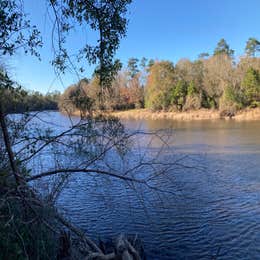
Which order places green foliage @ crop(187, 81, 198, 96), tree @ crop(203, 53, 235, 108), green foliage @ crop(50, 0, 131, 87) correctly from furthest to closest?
green foliage @ crop(187, 81, 198, 96), tree @ crop(203, 53, 235, 108), green foliage @ crop(50, 0, 131, 87)

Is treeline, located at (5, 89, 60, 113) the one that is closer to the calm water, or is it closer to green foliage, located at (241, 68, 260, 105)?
the calm water

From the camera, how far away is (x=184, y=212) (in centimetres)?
866

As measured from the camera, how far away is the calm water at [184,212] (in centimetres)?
673

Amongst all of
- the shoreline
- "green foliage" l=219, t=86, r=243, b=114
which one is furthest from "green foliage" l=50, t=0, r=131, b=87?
"green foliage" l=219, t=86, r=243, b=114

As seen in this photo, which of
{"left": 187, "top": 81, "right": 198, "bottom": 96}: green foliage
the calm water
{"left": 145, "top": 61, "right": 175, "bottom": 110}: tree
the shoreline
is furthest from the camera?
{"left": 145, "top": 61, "right": 175, "bottom": 110}: tree

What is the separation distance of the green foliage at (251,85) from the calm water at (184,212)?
29428 millimetres

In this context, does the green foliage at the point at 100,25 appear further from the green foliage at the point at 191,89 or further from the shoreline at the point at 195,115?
the green foliage at the point at 191,89

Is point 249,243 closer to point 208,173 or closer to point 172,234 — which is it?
point 172,234

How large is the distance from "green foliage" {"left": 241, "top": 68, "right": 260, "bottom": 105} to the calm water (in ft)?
96.5

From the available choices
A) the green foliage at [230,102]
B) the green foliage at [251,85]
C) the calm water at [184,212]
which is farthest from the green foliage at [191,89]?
the calm water at [184,212]

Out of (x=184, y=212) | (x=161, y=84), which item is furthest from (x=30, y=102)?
(x=161, y=84)

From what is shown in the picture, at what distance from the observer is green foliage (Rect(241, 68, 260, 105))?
39906mm

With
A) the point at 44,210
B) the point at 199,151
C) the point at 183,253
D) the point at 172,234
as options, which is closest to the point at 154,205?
the point at 172,234

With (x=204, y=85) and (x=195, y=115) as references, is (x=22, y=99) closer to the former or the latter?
(x=195, y=115)
